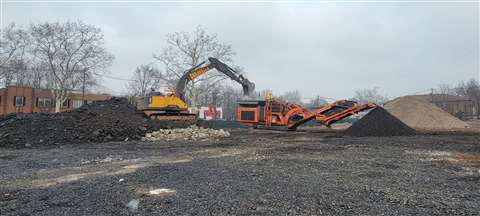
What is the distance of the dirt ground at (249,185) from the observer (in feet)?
12.8

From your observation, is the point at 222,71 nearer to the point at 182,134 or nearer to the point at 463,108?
the point at 182,134

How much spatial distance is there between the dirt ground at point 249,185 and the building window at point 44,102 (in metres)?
41.6

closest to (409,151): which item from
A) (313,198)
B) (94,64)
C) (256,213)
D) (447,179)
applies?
(447,179)

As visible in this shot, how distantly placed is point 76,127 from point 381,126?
43.8 feet

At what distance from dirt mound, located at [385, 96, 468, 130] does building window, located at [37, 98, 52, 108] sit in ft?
143

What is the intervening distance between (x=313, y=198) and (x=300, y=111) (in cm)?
1310

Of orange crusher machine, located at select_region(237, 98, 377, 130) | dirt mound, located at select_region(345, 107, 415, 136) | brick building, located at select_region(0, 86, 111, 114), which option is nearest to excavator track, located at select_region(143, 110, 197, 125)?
orange crusher machine, located at select_region(237, 98, 377, 130)

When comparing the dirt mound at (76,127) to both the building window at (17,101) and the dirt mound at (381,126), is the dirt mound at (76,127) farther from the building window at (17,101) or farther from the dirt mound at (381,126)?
the building window at (17,101)

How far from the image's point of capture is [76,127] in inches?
518

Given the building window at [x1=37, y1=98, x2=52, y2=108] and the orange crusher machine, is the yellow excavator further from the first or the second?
the building window at [x1=37, y1=98, x2=52, y2=108]

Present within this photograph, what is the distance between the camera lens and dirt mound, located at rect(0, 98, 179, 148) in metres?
11.9

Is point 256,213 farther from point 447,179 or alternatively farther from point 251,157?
point 251,157

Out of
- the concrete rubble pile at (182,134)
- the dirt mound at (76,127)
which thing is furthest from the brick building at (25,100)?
the concrete rubble pile at (182,134)

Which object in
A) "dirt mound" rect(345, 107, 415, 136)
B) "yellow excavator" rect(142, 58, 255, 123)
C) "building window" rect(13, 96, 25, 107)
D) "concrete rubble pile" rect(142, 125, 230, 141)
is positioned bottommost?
"concrete rubble pile" rect(142, 125, 230, 141)
